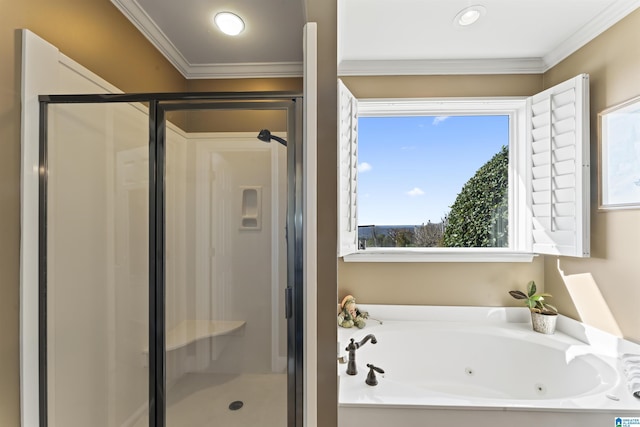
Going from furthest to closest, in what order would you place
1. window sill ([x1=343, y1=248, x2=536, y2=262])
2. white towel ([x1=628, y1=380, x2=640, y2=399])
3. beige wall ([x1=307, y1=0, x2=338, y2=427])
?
window sill ([x1=343, y1=248, x2=536, y2=262]) < white towel ([x1=628, y1=380, x2=640, y2=399]) < beige wall ([x1=307, y1=0, x2=338, y2=427])

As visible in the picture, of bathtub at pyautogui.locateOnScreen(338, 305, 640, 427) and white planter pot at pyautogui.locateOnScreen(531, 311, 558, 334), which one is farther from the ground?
white planter pot at pyautogui.locateOnScreen(531, 311, 558, 334)

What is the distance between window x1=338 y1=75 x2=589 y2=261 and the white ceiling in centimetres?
29

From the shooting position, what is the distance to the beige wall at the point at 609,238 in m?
1.57

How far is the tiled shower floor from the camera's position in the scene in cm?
119

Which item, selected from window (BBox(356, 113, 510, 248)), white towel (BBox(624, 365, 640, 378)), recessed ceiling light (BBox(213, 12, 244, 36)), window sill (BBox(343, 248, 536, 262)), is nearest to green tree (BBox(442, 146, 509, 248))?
window (BBox(356, 113, 510, 248))

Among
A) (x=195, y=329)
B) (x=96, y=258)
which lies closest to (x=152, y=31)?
(x=96, y=258)

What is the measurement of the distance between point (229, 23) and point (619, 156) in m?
2.37

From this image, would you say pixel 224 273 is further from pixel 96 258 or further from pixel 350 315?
pixel 350 315

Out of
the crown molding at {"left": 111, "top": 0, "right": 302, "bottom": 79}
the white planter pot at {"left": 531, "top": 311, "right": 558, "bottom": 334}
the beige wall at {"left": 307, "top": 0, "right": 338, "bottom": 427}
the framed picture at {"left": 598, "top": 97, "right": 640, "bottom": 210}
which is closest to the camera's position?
the beige wall at {"left": 307, "top": 0, "right": 338, "bottom": 427}

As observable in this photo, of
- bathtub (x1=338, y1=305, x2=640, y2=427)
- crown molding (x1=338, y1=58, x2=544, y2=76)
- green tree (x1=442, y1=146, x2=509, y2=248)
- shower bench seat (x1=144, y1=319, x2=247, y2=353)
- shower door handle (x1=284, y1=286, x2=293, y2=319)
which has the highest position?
crown molding (x1=338, y1=58, x2=544, y2=76)

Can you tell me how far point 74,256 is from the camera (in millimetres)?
1206

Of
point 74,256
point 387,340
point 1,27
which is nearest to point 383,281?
point 387,340

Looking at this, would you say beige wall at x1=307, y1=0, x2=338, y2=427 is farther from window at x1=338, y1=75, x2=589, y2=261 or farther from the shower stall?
window at x1=338, y1=75, x2=589, y2=261

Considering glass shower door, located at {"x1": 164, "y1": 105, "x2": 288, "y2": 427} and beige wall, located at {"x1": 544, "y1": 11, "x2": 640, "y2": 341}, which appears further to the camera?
beige wall, located at {"x1": 544, "y1": 11, "x2": 640, "y2": 341}
